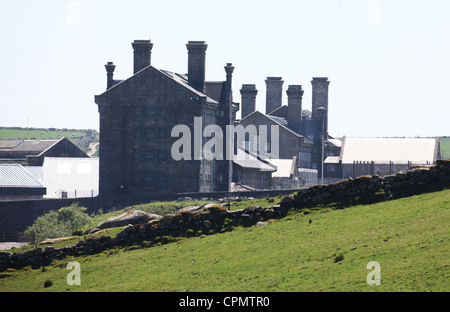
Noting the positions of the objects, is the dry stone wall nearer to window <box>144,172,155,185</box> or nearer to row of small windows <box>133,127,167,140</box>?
window <box>144,172,155,185</box>

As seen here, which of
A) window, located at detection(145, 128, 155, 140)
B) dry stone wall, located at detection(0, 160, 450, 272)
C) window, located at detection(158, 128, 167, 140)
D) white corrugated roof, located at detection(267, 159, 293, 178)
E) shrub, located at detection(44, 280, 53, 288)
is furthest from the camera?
white corrugated roof, located at detection(267, 159, 293, 178)

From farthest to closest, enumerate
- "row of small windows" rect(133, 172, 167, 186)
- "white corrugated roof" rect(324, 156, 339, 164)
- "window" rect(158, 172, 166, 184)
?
"white corrugated roof" rect(324, 156, 339, 164) < "row of small windows" rect(133, 172, 167, 186) < "window" rect(158, 172, 166, 184)

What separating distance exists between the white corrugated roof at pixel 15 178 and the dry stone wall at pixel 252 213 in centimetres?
4484

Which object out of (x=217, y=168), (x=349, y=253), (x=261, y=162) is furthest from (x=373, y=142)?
(x=349, y=253)

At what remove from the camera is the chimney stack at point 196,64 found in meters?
87.1

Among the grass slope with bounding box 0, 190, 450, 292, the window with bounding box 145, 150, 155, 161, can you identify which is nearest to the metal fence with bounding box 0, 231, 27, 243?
the window with bounding box 145, 150, 155, 161

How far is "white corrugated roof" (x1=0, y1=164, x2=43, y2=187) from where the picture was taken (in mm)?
81500

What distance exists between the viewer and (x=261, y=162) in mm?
99812

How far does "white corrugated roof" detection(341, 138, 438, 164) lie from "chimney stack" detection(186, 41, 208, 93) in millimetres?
36854

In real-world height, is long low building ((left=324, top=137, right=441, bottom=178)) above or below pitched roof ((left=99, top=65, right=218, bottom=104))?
below

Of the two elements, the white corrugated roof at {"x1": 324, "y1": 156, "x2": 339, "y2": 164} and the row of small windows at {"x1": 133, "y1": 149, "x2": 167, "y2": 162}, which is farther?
the white corrugated roof at {"x1": 324, "y1": 156, "x2": 339, "y2": 164}

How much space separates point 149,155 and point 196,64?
11027 millimetres

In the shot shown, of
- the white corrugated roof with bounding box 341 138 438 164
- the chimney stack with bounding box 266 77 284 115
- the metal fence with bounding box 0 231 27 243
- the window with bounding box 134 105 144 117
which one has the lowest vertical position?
the metal fence with bounding box 0 231 27 243

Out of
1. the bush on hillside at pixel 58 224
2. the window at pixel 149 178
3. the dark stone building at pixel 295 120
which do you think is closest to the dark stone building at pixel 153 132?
the window at pixel 149 178
